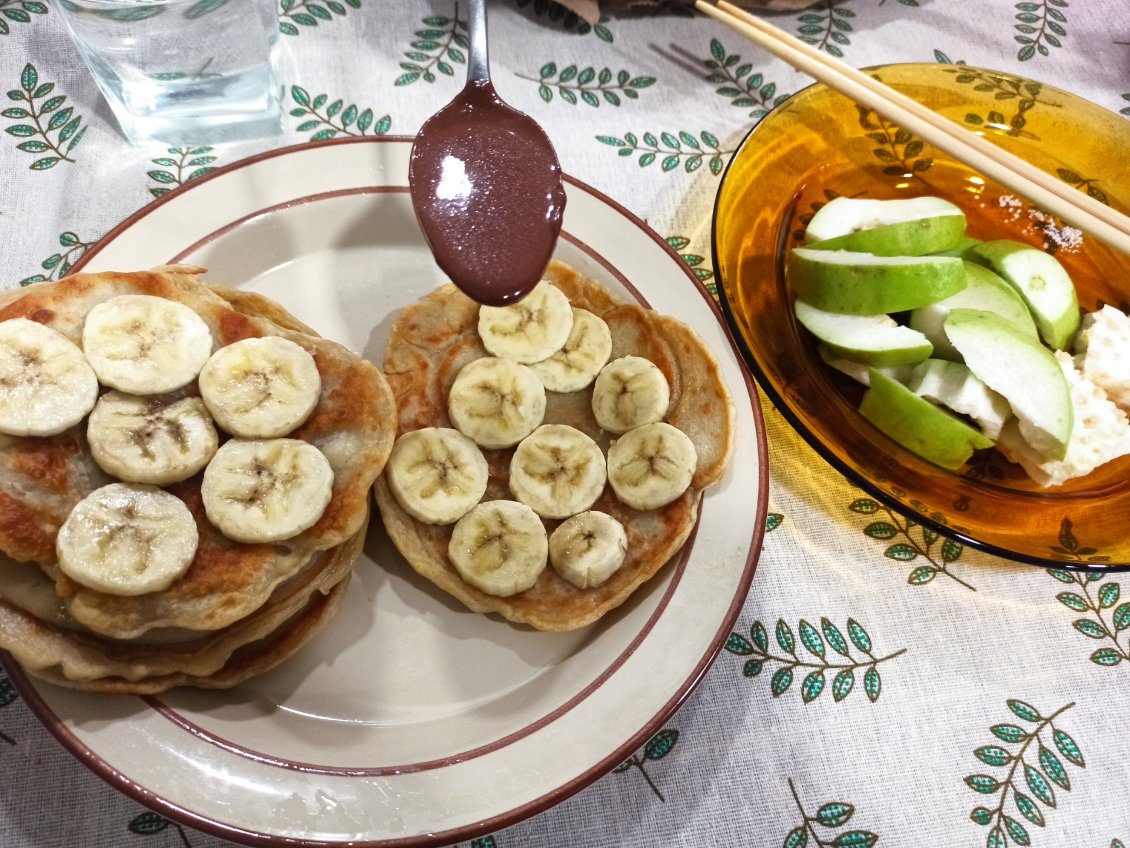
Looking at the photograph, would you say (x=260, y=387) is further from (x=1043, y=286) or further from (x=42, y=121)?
(x=1043, y=286)

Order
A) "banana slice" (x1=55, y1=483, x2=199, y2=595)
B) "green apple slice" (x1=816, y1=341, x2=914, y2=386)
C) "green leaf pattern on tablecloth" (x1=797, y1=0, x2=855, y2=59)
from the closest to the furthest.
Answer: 1. "banana slice" (x1=55, y1=483, x2=199, y2=595)
2. "green apple slice" (x1=816, y1=341, x2=914, y2=386)
3. "green leaf pattern on tablecloth" (x1=797, y1=0, x2=855, y2=59)

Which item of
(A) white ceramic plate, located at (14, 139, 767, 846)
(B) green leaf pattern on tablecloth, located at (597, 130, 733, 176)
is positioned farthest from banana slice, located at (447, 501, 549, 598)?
(B) green leaf pattern on tablecloth, located at (597, 130, 733, 176)

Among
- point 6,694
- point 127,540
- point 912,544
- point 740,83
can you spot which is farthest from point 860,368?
point 6,694

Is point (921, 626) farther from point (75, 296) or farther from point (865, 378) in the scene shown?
point (75, 296)

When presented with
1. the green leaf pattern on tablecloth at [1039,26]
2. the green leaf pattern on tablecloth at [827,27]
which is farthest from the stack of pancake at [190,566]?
the green leaf pattern on tablecloth at [1039,26]

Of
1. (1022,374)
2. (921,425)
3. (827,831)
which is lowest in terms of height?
(827,831)

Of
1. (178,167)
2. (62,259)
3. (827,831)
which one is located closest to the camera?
(827,831)

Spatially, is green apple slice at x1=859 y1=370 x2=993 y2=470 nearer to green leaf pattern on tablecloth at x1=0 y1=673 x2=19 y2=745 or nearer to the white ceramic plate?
the white ceramic plate

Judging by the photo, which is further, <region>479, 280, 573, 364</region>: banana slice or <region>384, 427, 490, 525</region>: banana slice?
<region>479, 280, 573, 364</region>: banana slice
